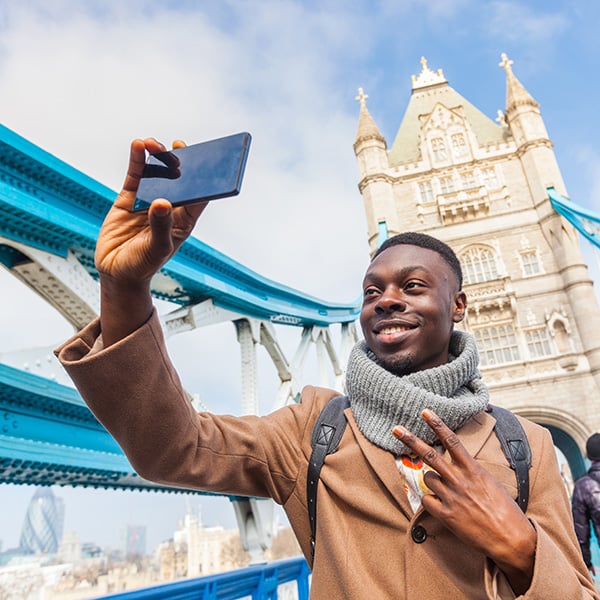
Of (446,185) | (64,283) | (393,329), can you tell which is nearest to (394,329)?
(393,329)

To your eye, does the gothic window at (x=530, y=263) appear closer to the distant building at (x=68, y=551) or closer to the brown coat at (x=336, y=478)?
the distant building at (x=68, y=551)

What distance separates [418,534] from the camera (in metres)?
0.94

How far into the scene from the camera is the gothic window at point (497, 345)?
17453 millimetres

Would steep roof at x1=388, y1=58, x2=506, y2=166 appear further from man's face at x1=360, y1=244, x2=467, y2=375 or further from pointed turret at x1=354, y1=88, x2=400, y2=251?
man's face at x1=360, y1=244, x2=467, y2=375

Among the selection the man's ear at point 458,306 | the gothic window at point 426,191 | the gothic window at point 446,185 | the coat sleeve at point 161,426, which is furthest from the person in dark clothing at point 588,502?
the gothic window at point 446,185

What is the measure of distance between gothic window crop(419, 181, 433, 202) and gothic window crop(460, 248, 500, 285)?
304cm

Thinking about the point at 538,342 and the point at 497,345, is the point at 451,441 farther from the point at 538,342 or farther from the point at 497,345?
the point at 538,342

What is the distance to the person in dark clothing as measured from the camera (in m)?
3.74

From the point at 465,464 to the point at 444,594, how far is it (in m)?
0.24

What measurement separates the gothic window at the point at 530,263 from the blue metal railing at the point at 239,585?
17.1m

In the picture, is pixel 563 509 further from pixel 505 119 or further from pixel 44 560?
pixel 505 119

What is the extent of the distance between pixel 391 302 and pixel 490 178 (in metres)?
21.6

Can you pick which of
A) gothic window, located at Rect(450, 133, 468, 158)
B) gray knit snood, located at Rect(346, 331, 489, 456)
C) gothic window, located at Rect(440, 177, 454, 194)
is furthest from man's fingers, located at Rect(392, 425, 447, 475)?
gothic window, located at Rect(450, 133, 468, 158)

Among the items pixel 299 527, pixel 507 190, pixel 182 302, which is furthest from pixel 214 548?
pixel 299 527
